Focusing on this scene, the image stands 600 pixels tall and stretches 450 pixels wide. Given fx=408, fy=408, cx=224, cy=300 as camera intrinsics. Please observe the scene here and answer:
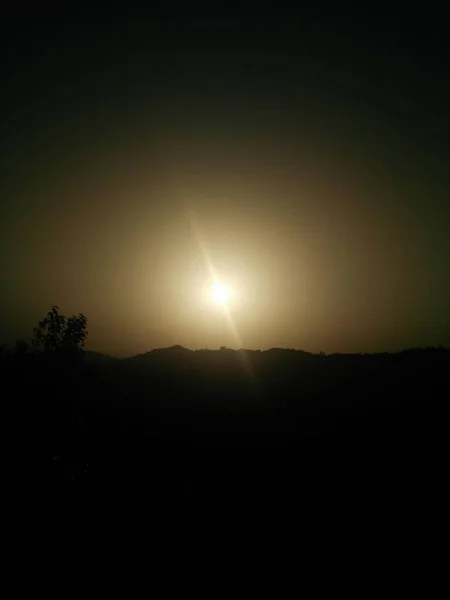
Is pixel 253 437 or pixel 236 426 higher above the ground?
pixel 236 426

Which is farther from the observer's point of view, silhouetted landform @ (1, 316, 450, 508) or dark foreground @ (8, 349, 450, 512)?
silhouetted landform @ (1, 316, 450, 508)

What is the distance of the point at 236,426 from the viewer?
4544cm

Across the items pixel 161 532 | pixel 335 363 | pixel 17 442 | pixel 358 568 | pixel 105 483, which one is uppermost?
pixel 335 363

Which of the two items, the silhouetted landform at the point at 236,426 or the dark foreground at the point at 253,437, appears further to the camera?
the silhouetted landform at the point at 236,426

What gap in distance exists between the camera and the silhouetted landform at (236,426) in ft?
95.5

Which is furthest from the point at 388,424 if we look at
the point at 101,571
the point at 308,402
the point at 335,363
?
the point at 335,363

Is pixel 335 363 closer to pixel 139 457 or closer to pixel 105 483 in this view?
pixel 139 457

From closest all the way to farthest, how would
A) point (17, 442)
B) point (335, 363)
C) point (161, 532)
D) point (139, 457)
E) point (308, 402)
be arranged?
point (161, 532), point (17, 442), point (139, 457), point (308, 402), point (335, 363)

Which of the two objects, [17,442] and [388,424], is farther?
[388,424]

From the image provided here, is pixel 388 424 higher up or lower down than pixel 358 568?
higher up

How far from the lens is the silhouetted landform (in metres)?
29.1

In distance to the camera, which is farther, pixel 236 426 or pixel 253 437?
pixel 236 426

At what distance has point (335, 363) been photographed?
74500mm

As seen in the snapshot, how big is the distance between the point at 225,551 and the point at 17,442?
1511cm
